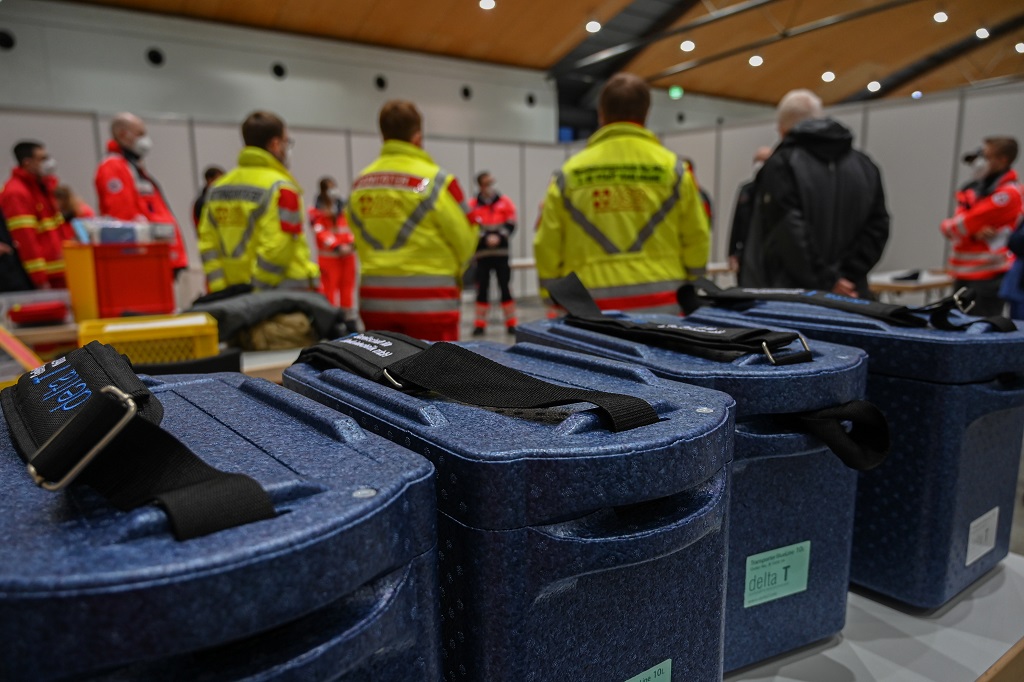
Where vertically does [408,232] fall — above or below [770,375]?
above

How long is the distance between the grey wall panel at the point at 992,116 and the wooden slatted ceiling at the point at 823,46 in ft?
12.0

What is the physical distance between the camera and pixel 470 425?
0.49 meters

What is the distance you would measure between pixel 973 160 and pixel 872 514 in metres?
4.95

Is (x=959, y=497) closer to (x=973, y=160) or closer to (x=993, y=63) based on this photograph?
(x=973, y=160)

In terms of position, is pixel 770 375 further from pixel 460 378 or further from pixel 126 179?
pixel 126 179

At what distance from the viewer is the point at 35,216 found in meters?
4.03

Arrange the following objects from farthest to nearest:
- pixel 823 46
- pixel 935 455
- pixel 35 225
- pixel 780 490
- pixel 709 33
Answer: pixel 823 46, pixel 709 33, pixel 35 225, pixel 935 455, pixel 780 490

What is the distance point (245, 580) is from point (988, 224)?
4.67 metres

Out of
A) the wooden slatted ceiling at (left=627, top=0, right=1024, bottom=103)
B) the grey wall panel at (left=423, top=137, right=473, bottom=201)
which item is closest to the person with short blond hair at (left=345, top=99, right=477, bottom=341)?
the grey wall panel at (left=423, top=137, right=473, bottom=201)

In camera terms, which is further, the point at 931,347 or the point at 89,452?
the point at 931,347

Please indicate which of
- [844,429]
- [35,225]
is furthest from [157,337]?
[35,225]

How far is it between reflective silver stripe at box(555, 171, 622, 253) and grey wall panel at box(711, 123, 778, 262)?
18.0 feet

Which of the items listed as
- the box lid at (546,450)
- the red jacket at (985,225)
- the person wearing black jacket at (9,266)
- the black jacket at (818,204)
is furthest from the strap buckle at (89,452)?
the red jacket at (985,225)

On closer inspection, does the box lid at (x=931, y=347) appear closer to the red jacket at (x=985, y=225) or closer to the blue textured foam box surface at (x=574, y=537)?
the blue textured foam box surface at (x=574, y=537)
